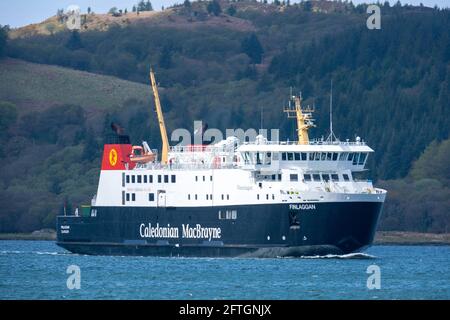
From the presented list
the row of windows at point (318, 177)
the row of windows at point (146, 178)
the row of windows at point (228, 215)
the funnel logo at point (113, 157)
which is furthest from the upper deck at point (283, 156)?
the funnel logo at point (113, 157)

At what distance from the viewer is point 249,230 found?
64812 millimetres

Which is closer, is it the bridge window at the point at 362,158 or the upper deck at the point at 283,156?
the upper deck at the point at 283,156

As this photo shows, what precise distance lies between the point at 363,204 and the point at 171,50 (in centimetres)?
11038

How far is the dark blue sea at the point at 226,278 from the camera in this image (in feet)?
173

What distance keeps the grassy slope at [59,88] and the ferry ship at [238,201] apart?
76588 mm

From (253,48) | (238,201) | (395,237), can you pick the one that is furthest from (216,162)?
(253,48)

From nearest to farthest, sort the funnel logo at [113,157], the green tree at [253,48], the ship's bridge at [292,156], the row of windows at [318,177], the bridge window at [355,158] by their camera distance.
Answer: the row of windows at [318,177], the ship's bridge at [292,156], the bridge window at [355,158], the funnel logo at [113,157], the green tree at [253,48]

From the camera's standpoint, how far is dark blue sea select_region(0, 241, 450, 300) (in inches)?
2077

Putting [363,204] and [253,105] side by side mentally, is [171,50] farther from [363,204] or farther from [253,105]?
[363,204]

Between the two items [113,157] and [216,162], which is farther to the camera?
[113,157]

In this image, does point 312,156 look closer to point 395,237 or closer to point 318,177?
point 318,177

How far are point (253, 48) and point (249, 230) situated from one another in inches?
4409

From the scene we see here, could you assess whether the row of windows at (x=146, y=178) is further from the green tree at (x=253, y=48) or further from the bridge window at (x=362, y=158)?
the green tree at (x=253, y=48)
